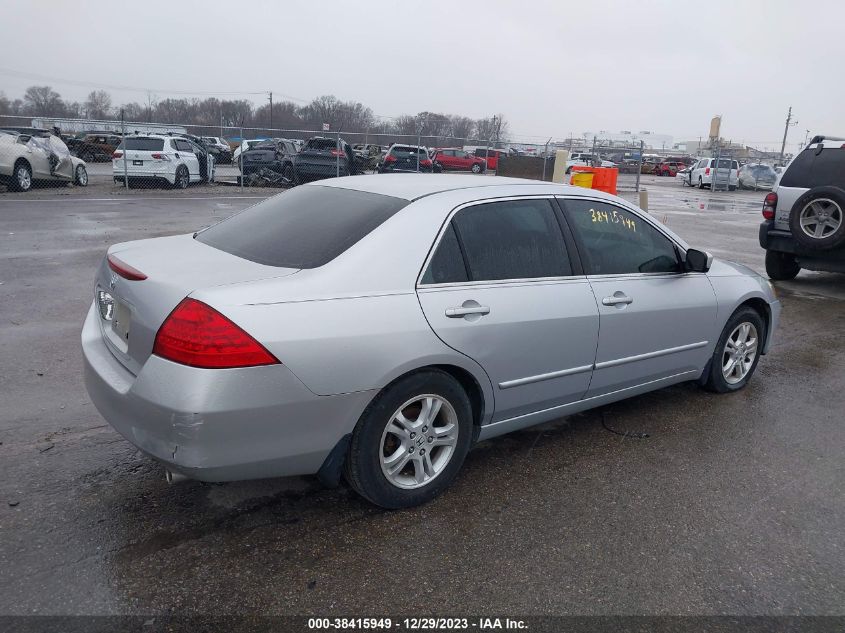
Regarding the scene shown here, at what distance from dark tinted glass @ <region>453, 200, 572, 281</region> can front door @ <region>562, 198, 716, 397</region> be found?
0.66 ft

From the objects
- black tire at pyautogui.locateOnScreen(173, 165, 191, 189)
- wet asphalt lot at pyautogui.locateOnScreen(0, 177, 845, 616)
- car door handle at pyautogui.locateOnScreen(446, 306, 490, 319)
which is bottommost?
wet asphalt lot at pyautogui.locateOnScreen(0, 177, 845, 616)

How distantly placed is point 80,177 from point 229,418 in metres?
19.6

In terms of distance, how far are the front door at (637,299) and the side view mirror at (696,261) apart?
5cm

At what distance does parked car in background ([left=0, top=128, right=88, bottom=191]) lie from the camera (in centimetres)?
1641

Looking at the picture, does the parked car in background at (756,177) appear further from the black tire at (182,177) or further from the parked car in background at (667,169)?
the black tire at (182,177)

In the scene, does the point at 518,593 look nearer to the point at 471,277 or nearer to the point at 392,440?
the point at 392,440

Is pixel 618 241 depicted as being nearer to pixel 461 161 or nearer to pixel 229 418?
pixel 229 418

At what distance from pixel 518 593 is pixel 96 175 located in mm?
25279

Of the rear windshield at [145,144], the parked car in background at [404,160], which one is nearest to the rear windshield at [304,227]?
the rear windshield at [145,144]

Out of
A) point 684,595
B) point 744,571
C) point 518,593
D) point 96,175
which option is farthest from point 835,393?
point 96,175

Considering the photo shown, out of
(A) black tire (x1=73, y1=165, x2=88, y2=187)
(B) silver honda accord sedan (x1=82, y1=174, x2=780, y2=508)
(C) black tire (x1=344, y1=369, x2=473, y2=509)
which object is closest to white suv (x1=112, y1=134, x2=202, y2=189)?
(A) black tire (x1=73, y1=165, x2=88, y2=187)

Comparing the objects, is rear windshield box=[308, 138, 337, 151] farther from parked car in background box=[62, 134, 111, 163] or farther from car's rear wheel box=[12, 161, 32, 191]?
parked car in background box=[62, 134, 111, 163]

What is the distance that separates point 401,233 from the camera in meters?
3.32

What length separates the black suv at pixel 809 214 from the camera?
8.15 meters
